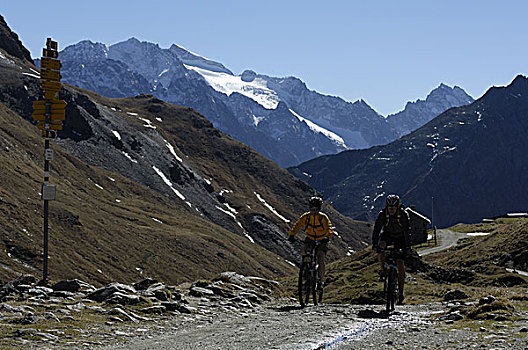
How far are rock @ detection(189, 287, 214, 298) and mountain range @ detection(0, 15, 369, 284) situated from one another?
2032 inches

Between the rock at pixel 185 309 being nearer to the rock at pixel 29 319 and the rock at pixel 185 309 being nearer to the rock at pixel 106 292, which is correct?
the rock at pixel 106 292

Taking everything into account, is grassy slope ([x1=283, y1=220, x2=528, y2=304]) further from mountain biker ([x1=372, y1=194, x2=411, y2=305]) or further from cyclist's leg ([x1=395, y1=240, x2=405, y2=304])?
mountain biker ([x1=372, y1=194, x2=411, y2=305])

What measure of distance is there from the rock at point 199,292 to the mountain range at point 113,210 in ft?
169

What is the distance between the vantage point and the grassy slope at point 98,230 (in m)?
82.5

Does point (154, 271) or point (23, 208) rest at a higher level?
point (23, 208)

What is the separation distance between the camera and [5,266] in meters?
70.4

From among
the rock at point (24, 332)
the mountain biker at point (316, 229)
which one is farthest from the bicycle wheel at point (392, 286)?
the rock at point (24, 332)

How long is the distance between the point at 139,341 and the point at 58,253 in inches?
2915

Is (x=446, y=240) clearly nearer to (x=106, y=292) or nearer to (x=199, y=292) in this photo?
Result: (x=199, y=292)

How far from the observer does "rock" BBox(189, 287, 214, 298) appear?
859 inches

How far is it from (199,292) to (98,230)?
86.7 m

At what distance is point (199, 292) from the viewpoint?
21.9 m

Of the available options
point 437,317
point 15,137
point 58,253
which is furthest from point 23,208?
point 437,317

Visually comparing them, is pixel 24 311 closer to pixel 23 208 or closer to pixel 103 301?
pixel 103 301
